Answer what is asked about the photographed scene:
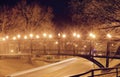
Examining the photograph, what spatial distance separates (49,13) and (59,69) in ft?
70.2

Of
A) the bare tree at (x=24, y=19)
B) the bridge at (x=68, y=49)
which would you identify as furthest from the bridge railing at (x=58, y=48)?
the bare tree at (x=24, y=19)

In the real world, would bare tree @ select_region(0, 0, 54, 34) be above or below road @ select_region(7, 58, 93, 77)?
above

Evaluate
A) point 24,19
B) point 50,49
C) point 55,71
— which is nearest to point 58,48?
point 50,49

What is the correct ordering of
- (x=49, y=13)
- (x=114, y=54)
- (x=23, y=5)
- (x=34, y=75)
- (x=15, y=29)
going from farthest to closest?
(x=49, y=13) < (x=23, y=5) < (x=15, y=29) < (x=34, y=75) < (x=114, y=54)

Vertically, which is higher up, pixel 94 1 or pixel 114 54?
pixel 94 1

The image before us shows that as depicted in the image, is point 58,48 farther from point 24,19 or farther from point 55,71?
point 24,19

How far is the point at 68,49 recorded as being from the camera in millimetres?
37906

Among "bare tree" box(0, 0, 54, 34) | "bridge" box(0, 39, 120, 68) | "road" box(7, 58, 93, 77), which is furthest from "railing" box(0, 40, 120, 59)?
"bare tree" box(0, 0, 54, 34)

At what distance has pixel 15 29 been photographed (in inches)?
2034

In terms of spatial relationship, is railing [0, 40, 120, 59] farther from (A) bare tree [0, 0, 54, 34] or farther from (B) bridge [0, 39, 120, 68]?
(A) bare tree [0, 0, 54, 34]

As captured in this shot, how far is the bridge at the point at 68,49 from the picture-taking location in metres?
31.6

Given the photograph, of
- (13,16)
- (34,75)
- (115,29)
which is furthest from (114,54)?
(13,16)

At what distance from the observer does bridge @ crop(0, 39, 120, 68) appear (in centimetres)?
3156

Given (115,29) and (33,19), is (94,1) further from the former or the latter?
(33,19)
